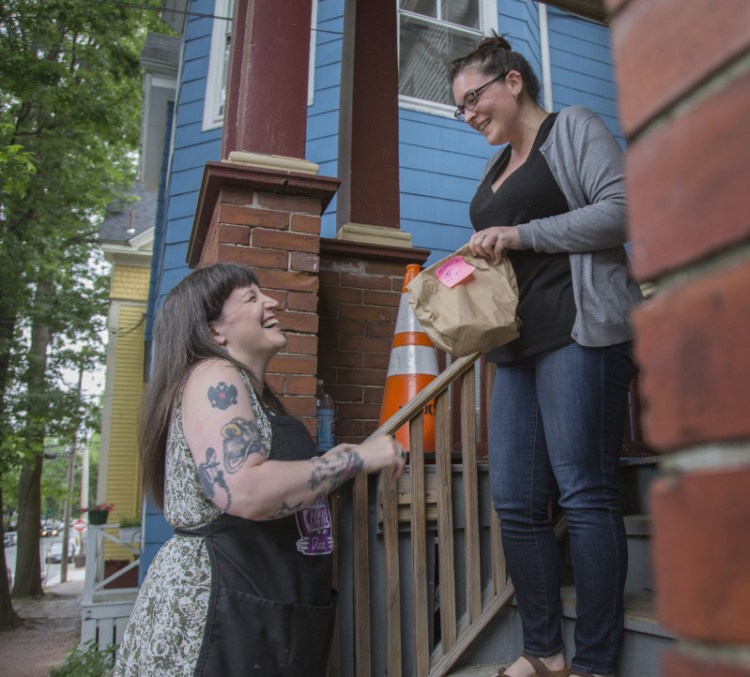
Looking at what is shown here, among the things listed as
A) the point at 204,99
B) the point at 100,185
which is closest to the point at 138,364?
the point at 100,185

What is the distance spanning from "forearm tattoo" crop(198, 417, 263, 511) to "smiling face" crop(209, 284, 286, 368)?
39 cm

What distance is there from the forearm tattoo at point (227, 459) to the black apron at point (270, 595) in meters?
0.14

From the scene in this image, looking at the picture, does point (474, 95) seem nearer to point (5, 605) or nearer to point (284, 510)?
point (284, 510)

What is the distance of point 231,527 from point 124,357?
14.3 metres

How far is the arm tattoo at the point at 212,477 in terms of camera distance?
159cm

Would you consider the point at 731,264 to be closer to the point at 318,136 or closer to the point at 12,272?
the point at 318,136

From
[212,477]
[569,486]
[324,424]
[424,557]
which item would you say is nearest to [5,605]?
[324,424]

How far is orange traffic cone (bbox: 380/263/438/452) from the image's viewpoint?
3.21 meters

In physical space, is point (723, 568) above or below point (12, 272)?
below

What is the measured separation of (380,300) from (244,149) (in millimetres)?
1024

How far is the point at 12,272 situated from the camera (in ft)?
38.1

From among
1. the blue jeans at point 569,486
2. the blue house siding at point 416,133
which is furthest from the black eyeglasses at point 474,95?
the blue house siding at point 416,133

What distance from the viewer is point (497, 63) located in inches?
89.8

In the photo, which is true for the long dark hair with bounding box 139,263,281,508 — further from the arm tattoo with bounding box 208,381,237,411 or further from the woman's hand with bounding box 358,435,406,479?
the woman's hand with bounding box 358,435,406,479
